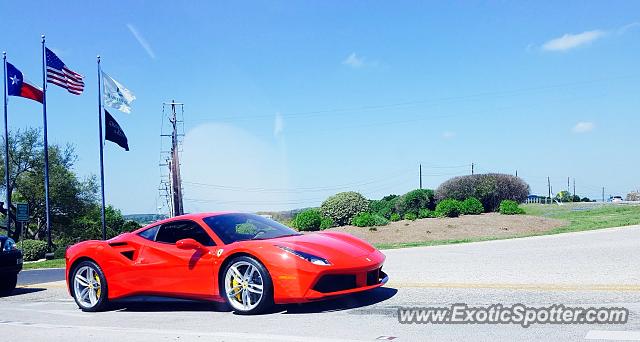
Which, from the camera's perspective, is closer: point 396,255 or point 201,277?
point 201,277

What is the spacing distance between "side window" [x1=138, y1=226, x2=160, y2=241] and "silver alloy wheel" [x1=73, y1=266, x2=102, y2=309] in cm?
83

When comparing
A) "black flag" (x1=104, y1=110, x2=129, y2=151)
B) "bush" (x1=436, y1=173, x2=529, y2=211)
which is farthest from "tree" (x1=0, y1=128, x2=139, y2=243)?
"bush" (x1=436, y1=173, x2=529, y2=211)

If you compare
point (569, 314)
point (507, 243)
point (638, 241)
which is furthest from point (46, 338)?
point (638, 241)

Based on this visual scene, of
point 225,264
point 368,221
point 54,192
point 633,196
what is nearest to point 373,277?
point 225,264

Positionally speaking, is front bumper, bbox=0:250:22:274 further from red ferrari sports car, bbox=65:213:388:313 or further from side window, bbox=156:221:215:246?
side window, bbox=156:221:215:246

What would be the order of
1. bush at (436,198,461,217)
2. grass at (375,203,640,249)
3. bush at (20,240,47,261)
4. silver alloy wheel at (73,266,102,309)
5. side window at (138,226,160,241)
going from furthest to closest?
bush at (436,198,461,217) < bush at (20,240,47,261) < grass at (375,203,640,249) < silver alloy wheel at (73,266,102,309) < side window at (138,226,160,241)

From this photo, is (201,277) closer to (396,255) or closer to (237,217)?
(237,217)

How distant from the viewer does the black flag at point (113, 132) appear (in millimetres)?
27906

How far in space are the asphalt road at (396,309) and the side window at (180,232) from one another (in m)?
0.87

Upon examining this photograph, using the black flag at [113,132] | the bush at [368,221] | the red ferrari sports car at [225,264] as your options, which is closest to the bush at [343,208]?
the bush at [368,221]

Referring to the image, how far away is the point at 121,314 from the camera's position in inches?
313

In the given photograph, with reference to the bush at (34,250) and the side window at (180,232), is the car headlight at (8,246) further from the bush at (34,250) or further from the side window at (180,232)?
the bush at (34,250)

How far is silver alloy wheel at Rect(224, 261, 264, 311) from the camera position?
7043mm

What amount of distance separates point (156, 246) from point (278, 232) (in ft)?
5.02
